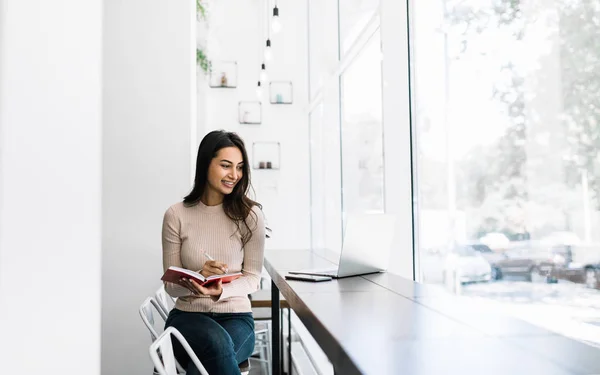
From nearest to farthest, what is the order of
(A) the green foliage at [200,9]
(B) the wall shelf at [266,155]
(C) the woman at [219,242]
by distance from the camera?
1. (C) the woman at [219,242]
2. (A) the green foliage at [200,9]
3. (B) the wall shelf at [266,155]

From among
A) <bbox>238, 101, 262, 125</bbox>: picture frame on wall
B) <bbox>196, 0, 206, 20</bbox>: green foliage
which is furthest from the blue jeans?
<bbox>238, 101, 262, 125</bbox>: picture frame on wall

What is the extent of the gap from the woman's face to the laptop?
501 mm

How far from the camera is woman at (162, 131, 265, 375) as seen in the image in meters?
1.97

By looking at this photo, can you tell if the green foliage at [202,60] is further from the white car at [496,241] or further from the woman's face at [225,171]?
the white car at [496,241]

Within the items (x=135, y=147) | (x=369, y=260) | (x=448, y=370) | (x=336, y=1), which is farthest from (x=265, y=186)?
(x=448, y=370)

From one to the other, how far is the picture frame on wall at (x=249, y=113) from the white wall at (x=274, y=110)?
0.06 metres

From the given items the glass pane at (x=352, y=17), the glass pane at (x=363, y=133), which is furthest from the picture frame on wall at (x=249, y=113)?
the glass pane at (x=352, y=17)

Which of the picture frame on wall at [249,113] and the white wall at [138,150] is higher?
the picture frame on wall at [249,113]

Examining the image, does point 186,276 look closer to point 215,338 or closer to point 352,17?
point 215,338

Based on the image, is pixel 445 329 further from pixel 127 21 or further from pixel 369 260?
pixel 127 21

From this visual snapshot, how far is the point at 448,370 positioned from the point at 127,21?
296 centimetres

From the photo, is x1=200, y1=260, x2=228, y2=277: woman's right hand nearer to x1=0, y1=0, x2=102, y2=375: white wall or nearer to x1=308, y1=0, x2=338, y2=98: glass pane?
x1=0, y1=0, x2=102, y2=375: white wall

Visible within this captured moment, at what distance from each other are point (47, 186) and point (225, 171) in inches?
67.0

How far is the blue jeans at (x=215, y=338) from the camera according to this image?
1732 millimetres
